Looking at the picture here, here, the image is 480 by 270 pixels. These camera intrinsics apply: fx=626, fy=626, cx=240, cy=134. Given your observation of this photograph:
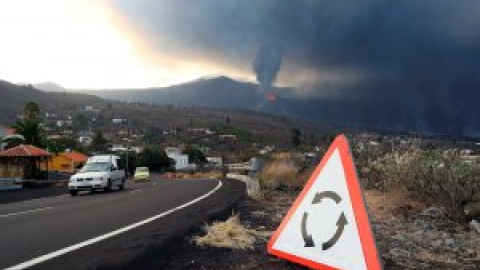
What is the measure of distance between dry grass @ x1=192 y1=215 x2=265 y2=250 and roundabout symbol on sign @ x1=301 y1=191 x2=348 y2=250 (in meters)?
3.06

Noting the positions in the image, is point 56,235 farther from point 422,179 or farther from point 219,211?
point 422,179

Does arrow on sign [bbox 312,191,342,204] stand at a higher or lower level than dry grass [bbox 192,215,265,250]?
higher

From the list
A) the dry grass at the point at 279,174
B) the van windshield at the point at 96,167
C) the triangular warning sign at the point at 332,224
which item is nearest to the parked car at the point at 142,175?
the dry grass at the point at 279,174

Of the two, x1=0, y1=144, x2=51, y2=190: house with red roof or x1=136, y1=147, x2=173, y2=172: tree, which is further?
x1=136, y1=147, x2=173, y2=172: tree

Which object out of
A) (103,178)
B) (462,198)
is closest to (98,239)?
(462,198)

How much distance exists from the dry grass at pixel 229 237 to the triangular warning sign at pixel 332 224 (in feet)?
9.32

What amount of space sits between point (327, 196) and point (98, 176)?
81.1 ft

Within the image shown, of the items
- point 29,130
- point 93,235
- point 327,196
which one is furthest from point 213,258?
point 29,130

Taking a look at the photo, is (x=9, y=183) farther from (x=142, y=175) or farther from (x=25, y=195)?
(x=142, y=175)

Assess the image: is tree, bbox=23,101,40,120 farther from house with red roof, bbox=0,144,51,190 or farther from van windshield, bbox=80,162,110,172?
van windshield, bbox=80,162,110,172

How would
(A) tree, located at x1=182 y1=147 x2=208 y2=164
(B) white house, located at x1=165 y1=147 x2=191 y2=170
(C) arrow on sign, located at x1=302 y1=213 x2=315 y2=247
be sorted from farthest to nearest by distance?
(A) tree, located at x1=182 y1=147 x2=208 y2=164 → (B) white house, located at x1=165 y1=147 x2=191 y2=170 → (C) arrow on sign, located at x1=302 y1=213 x2=315 y2=247

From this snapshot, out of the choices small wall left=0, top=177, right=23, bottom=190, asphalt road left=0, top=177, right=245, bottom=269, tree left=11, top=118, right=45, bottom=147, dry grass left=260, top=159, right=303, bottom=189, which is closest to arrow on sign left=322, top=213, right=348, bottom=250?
asphalt road left=0, top=177, right=245, bottom=269

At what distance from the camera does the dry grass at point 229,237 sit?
31.2 feet

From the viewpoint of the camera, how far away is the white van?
28906mm
